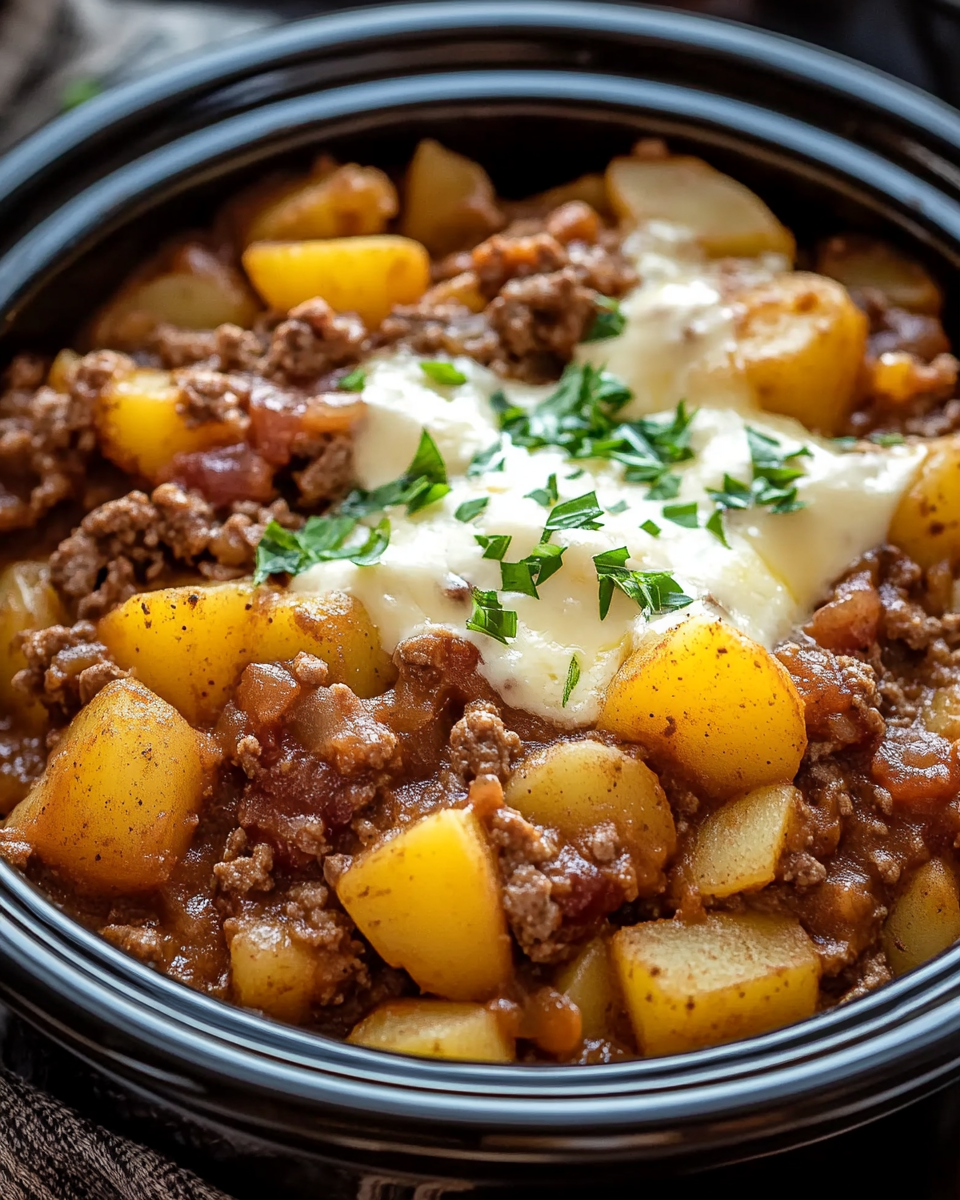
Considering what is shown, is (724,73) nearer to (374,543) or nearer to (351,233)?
(351,233)

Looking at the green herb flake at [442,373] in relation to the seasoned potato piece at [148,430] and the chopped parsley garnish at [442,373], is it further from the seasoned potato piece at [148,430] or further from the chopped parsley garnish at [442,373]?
the seasoned potato piece at [148,430]

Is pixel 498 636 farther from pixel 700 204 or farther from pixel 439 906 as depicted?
pixel 700 204

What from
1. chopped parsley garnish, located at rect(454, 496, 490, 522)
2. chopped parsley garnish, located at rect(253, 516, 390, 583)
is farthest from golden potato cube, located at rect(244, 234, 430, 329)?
chopped parsley garnish, located at rect(454, 496, 490, 522)

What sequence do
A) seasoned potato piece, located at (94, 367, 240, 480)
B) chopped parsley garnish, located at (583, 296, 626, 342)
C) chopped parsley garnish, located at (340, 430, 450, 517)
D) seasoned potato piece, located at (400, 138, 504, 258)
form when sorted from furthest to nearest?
seasoned potato piece, located at (400, 138, 504, 258), chopped parsley garnish, located at (583, 296, 626, 342), seasoned potato piece, located at (94, 367, 240, 480), chopped parsley garnish, located at (340, 430, 450, 517)

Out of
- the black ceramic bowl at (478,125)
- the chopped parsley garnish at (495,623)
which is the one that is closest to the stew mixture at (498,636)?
the chopped parsley garnish at (495,623)

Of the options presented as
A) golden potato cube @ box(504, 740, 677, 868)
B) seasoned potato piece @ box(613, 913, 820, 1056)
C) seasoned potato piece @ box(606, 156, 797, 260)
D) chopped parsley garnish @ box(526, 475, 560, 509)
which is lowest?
seasoned potato piece @ box(613, 913, 820, 1056)

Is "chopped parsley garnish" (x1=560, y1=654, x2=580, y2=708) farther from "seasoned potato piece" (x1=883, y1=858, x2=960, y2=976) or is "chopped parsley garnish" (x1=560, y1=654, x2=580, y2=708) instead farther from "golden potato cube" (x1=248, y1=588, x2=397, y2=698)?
"seasoned potato piece" (x1=883, y1=858, x2=960, y2=976)
